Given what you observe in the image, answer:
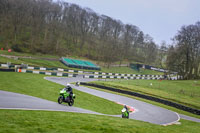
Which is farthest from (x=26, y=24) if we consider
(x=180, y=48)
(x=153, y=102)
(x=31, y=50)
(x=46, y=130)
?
(x=46, y=130)

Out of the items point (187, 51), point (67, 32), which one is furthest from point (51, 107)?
point (67, 32)

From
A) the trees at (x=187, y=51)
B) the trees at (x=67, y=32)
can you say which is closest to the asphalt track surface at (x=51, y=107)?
the trees at (x=187, y=51)

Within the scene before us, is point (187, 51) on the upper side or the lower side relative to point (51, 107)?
upper

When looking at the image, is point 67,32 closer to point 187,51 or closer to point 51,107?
point 187,51

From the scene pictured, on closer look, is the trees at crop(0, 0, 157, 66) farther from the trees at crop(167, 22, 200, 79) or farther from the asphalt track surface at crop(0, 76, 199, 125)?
the asphalt track surface at crop(0, 76, 199, 125)

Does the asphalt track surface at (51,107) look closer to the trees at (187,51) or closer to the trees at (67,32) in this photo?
the trees at (187,51)

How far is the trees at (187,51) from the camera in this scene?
59.2 metres

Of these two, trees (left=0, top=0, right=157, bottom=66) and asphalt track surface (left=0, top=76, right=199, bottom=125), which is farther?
trees (left=0, top=0, right=157, bottom=66)

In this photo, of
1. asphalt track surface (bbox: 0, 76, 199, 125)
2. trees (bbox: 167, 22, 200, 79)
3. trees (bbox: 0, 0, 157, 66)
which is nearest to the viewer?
asphalt track surface (bbox: 0, 76, 199, 125)

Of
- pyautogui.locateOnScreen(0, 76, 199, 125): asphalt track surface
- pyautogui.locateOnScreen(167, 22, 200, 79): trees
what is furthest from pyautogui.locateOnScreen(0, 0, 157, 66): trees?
pyautogui.locateOnScreen(0, 76, 199, 125): asphalt track surface

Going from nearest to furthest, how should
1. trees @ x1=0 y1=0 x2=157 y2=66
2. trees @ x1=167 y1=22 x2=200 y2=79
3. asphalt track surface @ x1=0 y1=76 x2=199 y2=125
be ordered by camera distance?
asphalt track surface @ x1=0 y1=76 x2=199 y2=125
trees @ x1=167 y1=22 x2=200 y2=79
trees @ x1=0 y1=0 x2=157 y2=66

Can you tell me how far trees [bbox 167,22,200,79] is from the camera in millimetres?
59250

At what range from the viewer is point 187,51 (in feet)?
198

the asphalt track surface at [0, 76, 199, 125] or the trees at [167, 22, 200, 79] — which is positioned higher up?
the trees at [167, 22, 200, 79]
